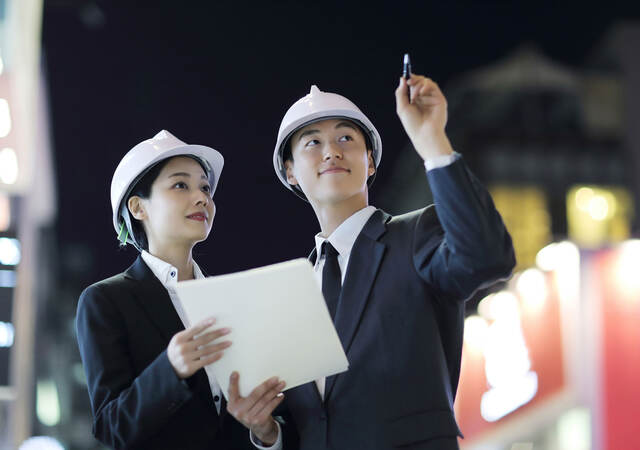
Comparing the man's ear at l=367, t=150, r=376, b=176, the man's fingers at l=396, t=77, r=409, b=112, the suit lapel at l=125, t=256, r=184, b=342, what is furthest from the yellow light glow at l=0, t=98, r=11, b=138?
the man's fingers at l=396, t=77, r=409, b=112

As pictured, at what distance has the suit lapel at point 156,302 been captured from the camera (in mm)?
2643

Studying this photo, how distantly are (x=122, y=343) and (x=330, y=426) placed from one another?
28.0 inches

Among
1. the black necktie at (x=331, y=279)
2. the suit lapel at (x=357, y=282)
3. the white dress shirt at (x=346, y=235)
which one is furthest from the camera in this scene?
the white dress shirt at (x=346, y=235)

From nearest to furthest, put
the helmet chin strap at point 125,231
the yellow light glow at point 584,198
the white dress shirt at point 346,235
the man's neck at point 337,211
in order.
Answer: the white dress shirt at point 346,235
the man's neck at point 337,211
the helmet chin strap at point 125,231
the yellow light glow at point 584,198

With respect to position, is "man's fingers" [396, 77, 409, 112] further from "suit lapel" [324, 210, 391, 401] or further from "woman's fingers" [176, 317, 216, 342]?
"woman's fingers" [176, 317, 216, 342]

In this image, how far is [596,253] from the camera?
29.2 feet

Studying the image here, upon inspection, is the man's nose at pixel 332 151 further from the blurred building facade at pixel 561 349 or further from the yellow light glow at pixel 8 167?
the yellow light glow at pixel 8 167

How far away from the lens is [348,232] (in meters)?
2.60

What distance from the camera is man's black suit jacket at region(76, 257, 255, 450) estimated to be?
7.43ft

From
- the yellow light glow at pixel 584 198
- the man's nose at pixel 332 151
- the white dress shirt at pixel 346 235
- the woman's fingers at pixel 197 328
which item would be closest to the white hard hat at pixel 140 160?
the man's nose at pixel 332 151

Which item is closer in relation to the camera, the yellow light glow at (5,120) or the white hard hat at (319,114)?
the white hard hat at (319,114)

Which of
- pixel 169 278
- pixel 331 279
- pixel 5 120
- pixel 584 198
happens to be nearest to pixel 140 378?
pixel 169 278

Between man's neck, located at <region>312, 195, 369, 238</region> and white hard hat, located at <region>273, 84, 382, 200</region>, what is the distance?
25 centimetres

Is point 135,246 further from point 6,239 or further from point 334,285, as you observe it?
point 6,239
